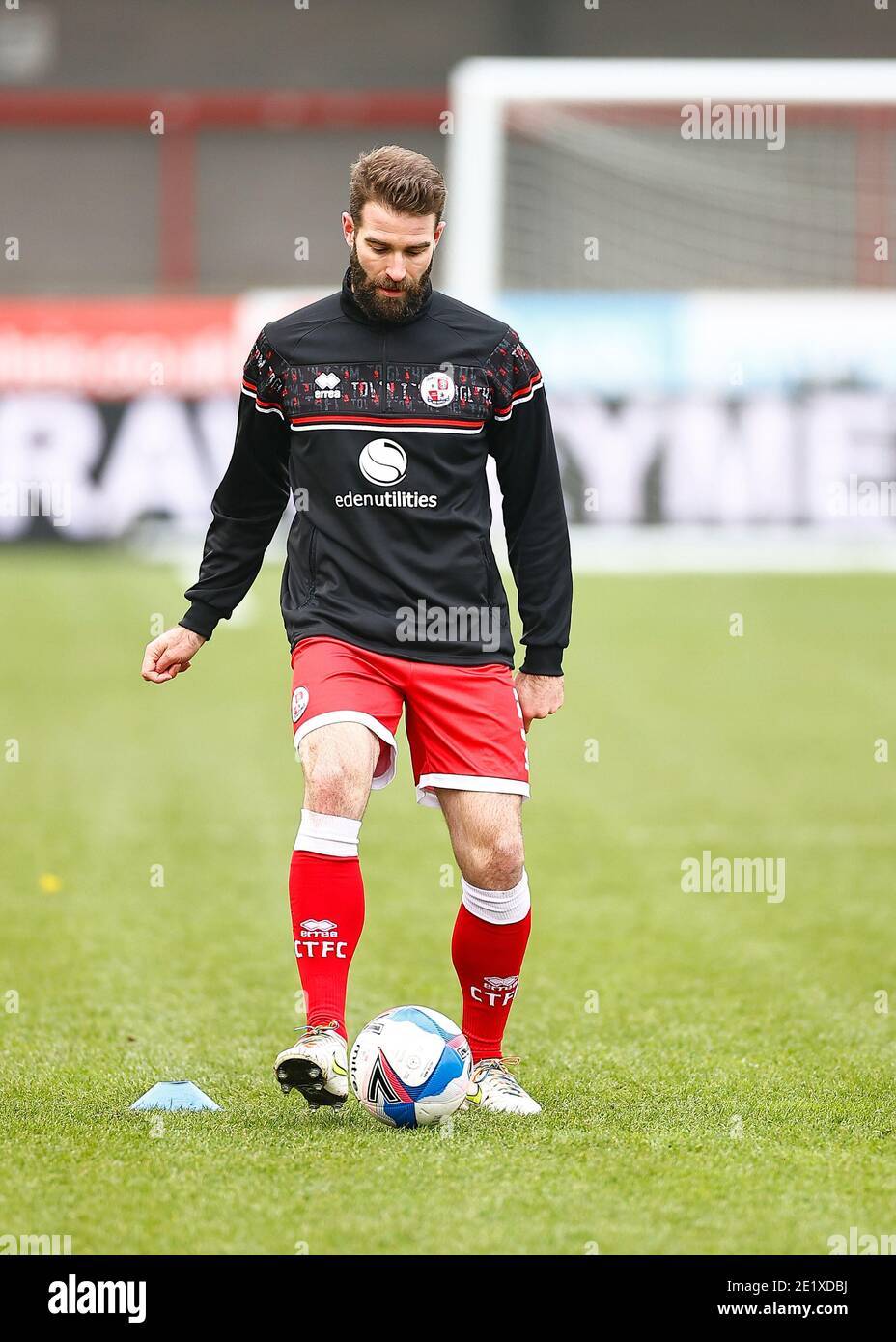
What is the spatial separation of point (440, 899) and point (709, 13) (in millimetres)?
23493

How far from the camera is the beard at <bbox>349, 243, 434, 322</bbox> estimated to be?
4094mm

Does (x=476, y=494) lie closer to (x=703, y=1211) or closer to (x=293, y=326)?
(x=293, y=326)

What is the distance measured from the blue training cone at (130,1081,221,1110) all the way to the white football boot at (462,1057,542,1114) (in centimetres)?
57

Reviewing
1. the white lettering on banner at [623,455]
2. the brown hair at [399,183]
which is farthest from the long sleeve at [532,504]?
the white lettering on banner at [623,455]

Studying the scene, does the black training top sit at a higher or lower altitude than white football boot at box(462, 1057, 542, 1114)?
higher

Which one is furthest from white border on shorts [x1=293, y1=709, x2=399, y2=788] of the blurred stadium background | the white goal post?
the white goal post

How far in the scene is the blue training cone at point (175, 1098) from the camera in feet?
13.5

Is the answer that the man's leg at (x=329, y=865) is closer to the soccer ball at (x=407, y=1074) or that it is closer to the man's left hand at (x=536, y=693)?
the soccer ball at (x=407, y=1074)

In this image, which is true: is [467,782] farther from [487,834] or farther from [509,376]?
[509,376]

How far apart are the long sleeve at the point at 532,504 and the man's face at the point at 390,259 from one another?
0.24m

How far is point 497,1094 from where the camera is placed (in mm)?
4191
